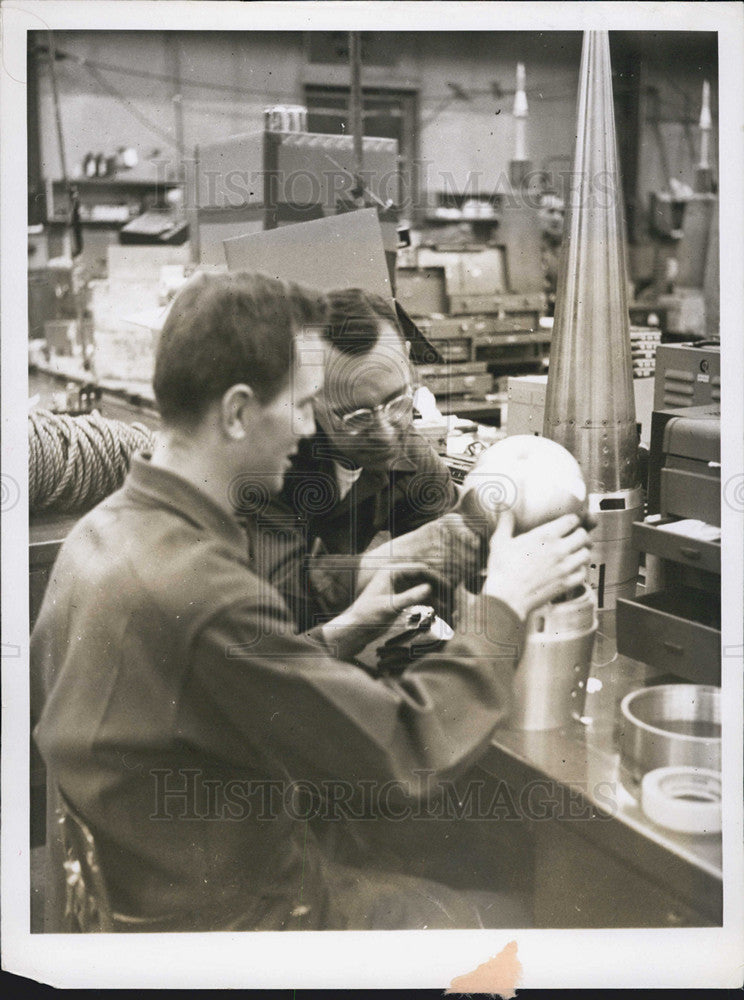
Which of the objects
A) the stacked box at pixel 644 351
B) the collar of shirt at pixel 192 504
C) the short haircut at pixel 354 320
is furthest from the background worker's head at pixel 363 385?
the stacked box at pixel 644 351

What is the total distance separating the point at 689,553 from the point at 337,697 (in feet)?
2.32

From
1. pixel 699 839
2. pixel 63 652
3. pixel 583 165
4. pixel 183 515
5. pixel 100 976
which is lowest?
pixel 100 976

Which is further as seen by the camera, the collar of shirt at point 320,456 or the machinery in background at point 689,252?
the machinery in background at point 689,252

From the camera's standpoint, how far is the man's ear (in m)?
1.66

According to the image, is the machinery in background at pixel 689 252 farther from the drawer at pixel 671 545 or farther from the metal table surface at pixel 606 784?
the metal table surface at pixel 606 784

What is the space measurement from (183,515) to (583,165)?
0.97 metres

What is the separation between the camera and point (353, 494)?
1698 mm

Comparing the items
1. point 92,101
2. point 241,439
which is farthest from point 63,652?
point 92,101

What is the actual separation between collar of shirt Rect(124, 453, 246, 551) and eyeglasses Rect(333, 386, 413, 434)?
269 millimetres

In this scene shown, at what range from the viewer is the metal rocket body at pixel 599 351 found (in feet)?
5.66

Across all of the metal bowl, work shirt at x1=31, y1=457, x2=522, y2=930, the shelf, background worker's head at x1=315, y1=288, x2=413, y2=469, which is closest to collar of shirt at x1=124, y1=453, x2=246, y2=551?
work shirt at x1=31, y1=457, x2=522, y2=930

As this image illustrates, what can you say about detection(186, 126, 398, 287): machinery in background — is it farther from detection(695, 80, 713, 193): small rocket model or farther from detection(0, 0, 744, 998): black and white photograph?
detection(695, 80, 713, 193): small rocket model

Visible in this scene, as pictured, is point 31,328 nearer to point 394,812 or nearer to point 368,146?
point 368,146

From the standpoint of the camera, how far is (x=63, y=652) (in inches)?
68.4
